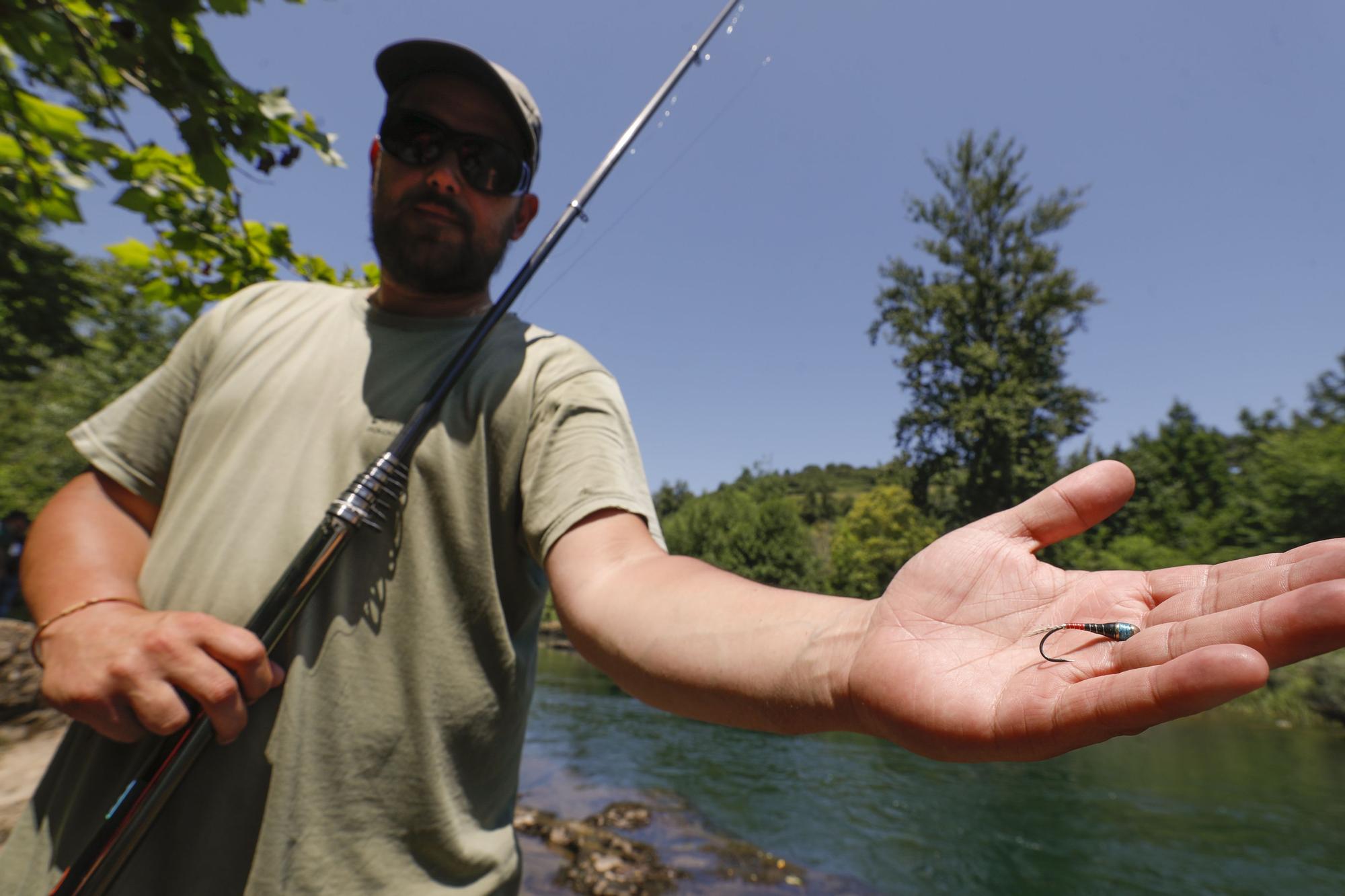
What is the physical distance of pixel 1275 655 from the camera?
747 mm

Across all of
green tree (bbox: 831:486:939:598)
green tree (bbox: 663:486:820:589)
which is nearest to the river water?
green tree (bbox: 831:486:939:598)

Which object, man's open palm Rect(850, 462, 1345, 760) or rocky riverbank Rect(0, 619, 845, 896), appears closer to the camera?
man's open palm Rect(850, 462, 1345, 760)

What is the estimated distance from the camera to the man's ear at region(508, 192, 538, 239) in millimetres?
1928

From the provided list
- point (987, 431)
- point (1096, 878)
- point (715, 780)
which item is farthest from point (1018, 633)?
point (987, 431)

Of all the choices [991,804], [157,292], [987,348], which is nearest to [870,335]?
[987,348]

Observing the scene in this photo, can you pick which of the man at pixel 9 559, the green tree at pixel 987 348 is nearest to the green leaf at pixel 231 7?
the man at pixel 9 559

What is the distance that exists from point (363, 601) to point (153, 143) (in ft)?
8.23

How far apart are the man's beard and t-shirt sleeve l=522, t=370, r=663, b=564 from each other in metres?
0.50

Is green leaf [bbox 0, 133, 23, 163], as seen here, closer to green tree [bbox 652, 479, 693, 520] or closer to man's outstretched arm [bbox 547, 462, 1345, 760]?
man's outstretched arm [bbox 547, 462, 1345, 760]

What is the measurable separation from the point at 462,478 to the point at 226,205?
239 centimetres

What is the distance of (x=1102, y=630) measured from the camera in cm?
94

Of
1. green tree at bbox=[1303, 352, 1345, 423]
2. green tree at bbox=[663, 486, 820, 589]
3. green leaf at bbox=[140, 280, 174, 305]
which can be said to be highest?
green tree at bbox=[1303, 352, 1345, 423]

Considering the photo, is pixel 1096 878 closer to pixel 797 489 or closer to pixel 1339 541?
pixel 1339 541

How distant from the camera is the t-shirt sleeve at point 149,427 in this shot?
1.57m
